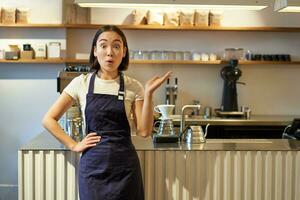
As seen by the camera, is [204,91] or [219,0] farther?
[204,91]

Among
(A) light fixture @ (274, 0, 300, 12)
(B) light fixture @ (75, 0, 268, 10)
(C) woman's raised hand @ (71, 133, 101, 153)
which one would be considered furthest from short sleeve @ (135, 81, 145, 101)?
(A) light fixture @ (274, 0, 300, 12)

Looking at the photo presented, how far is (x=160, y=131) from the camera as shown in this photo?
2.62 m

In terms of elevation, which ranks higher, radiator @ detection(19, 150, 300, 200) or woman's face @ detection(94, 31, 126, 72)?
woman's face @ detection(94, 31, 126, 72)

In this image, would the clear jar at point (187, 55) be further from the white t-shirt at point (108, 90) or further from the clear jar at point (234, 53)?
the white t-shirt at point (108, 90)

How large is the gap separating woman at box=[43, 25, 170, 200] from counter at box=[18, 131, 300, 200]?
30 centimetres

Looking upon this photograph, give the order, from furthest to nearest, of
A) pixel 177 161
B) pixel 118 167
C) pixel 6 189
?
pixel 6 189, pixel 177 161, pixel 118 167

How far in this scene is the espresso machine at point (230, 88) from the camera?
4887 mm

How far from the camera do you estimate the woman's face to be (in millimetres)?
2045

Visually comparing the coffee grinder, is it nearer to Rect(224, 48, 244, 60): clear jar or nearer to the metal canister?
the metal canister

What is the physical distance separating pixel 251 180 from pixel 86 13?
321cm

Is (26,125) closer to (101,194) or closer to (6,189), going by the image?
(6,189)

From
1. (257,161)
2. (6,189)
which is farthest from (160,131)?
(6,189)

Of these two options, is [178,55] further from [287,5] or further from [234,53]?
[287,5]

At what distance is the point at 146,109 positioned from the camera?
204cm
